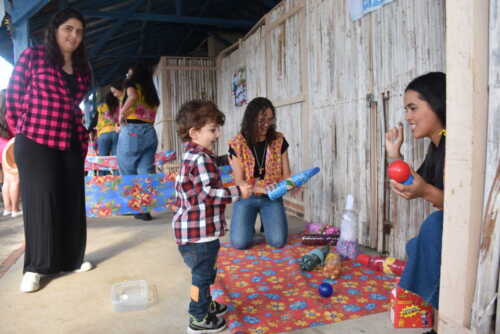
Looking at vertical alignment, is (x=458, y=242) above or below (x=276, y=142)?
below

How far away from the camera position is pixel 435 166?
203 centimetres

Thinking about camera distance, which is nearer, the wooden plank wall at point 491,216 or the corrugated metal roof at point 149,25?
the wooden plank wall at point 491,216

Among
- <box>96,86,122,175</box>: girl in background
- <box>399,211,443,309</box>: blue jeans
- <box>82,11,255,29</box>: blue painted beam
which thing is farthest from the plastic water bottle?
<box>82,11,255,29</box>: blue painted beam

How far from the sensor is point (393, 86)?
10.2 ft

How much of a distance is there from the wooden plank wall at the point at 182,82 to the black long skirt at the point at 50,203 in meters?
7.06

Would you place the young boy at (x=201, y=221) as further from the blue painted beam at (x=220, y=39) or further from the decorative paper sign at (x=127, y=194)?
the blue painted beam at (x=220, y=39)

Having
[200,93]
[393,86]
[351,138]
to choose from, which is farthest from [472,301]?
[200,93]

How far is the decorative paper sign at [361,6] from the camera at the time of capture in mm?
3247

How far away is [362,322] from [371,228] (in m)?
1.43

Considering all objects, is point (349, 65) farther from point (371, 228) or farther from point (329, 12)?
point (371, 228)

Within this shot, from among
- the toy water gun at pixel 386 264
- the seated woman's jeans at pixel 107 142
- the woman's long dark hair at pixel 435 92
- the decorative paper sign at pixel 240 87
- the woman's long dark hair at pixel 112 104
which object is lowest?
the toy water gun at pixel 386 264

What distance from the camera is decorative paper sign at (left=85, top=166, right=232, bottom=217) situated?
14.5 ft

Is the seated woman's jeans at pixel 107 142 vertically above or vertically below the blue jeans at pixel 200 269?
above

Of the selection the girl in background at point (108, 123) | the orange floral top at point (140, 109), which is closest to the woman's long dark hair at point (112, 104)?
the girl in background at point (108, 123)
